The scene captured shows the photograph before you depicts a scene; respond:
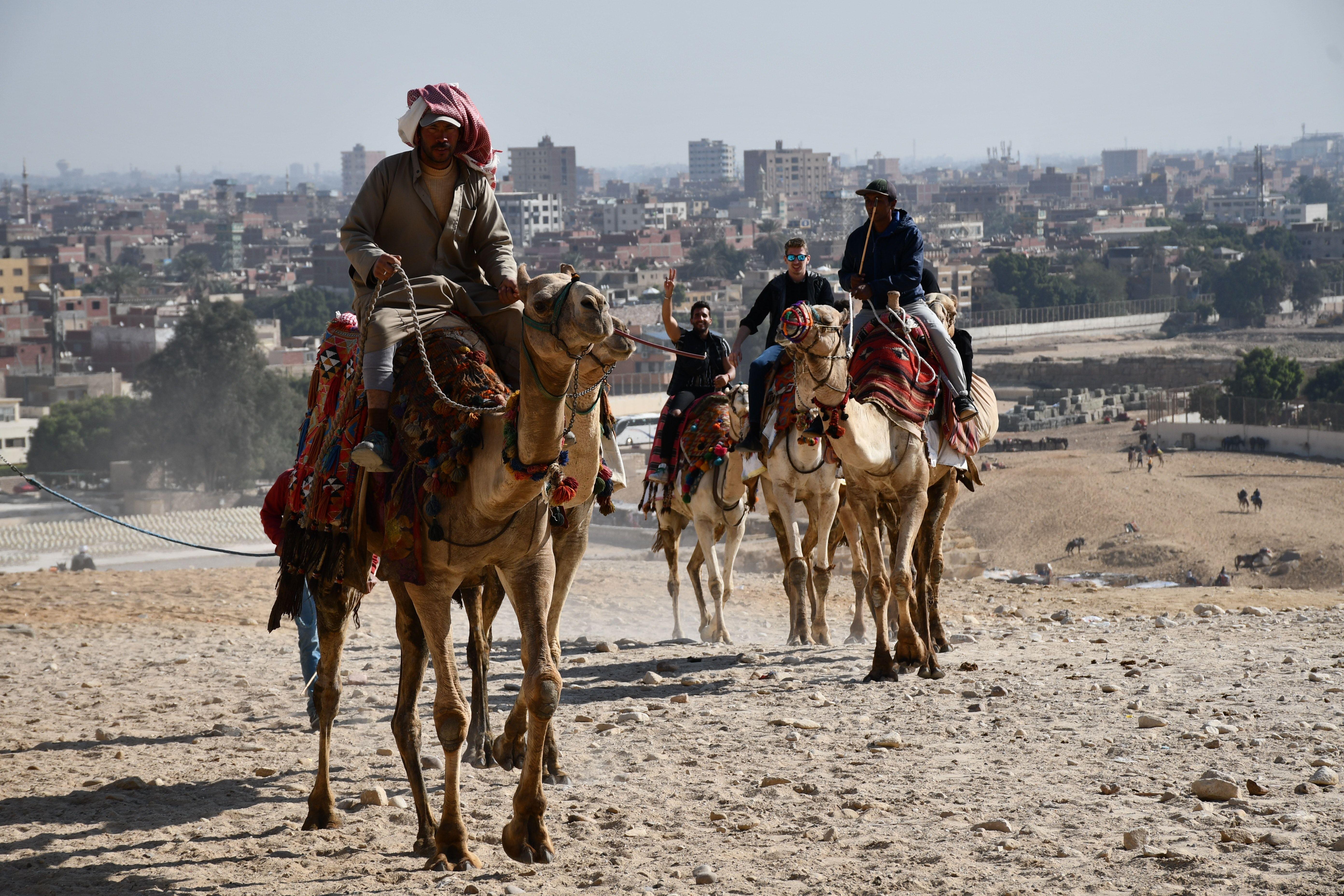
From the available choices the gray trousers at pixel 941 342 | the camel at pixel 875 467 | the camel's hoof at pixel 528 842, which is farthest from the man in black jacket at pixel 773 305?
the camel's hoof at pixel 528 842

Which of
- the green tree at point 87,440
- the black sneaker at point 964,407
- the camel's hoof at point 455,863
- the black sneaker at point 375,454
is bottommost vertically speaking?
the green tree at point 87,440

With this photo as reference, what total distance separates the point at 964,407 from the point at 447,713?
509 cm

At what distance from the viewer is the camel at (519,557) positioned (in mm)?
5586

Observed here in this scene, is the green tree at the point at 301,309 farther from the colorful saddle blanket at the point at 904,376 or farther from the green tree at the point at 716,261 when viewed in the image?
the colorful saddle blanket at the point at 904,376

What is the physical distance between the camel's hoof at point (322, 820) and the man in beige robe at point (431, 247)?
2083mm

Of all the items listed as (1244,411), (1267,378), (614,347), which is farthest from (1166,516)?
(614,347)

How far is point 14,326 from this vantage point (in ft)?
385

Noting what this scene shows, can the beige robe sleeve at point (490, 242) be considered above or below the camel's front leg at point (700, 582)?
above

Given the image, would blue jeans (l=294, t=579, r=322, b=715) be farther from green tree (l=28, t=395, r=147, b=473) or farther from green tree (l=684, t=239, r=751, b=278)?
green tree (l=684, t=239, r=751, b=278)

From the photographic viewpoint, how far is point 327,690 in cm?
726

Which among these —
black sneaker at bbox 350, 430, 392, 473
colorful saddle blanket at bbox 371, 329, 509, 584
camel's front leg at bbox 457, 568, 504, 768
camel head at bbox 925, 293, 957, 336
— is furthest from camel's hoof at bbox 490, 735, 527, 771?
camel head at bbox 925, 293, 957, 336

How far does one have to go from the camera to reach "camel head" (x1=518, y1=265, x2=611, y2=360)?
17.8 feet

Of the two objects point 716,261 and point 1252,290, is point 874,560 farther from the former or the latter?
point 716,261

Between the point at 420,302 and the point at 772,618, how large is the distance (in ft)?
33.7
